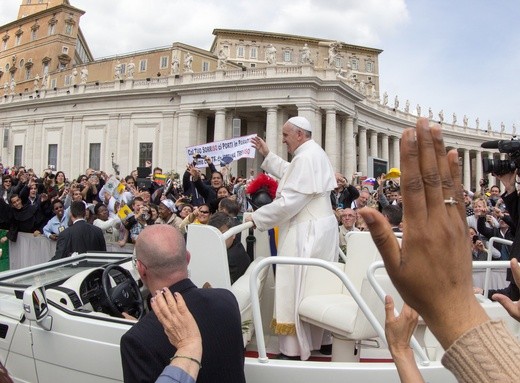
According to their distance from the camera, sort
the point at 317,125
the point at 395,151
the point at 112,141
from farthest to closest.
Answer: the point at 395,151
the point at 112,141
the point at 317,125

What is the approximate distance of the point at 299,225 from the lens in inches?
173

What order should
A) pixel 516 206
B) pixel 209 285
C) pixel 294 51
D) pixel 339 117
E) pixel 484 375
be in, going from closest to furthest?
pixel 484 375, pixel 209 285, pixel 516 206, pixel 339 117, pixel 294 51

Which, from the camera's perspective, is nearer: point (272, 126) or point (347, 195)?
point (347, 195)

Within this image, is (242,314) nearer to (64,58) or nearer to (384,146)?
(384,146)

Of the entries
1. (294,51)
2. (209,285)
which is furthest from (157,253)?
(294,51)

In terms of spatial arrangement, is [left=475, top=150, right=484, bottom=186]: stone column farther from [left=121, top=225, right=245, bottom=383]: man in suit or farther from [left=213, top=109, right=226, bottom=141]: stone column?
[left=121, top=225, right=245, bottom=383]: man in suit

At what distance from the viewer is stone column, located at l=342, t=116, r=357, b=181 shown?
156ft

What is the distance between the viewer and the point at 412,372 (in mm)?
1398

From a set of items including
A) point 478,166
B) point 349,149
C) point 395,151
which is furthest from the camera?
point 478,166

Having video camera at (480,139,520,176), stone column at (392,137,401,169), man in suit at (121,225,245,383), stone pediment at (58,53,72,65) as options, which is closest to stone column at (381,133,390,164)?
stone column at (392,137,401,169)

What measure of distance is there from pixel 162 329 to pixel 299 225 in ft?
7.45

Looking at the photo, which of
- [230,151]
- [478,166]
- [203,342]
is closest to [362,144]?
[478,166]

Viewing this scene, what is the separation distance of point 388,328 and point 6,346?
11.5 ft

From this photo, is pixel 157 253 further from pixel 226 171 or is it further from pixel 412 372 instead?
pixel 226 171
